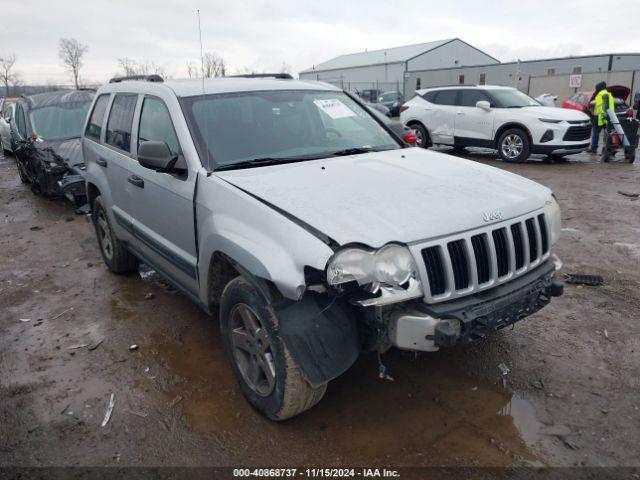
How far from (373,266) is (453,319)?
48 centimetres

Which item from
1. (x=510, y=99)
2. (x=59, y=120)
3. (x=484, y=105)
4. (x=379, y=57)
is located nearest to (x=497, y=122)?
(x=484, y=105)

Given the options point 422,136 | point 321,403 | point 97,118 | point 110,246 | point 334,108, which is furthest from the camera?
point 422,136

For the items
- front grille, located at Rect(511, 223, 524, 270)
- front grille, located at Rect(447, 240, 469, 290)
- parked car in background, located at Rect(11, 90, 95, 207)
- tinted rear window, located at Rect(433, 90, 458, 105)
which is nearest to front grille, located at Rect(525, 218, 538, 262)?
front grille, located at Rect(511, 223, 524, 270)

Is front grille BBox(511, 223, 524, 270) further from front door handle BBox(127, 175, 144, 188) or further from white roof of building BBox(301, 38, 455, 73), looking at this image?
white roof of building BBox(301, 38, 455, 73)

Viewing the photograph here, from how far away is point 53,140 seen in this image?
8.76m

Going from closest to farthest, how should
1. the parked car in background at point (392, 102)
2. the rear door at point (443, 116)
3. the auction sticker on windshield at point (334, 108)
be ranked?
the auction sticker on windshield at point (334, 108) → the rear door at point (443, 116) → the parked car in background at point (392, 102)

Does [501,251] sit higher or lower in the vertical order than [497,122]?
lower

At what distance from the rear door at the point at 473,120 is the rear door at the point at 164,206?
967 cm

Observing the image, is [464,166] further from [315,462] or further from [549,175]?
[549,175]

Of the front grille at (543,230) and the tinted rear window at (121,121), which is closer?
the front grille at (543,230)

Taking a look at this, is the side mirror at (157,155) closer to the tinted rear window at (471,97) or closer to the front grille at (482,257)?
the front grille at (482,257)

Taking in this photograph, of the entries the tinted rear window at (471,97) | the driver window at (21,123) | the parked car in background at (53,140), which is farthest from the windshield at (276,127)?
the tinted rear window at (471,97)

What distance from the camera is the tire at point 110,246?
5.00 metres

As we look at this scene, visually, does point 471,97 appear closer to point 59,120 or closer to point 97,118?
point 59,120
